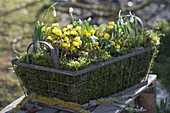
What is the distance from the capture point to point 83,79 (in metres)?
1.51

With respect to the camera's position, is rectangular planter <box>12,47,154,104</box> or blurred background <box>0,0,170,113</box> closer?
rectangular planter <box>12,47,154,104</box>

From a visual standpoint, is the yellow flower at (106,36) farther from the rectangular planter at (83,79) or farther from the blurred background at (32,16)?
the blurred background at (32,16)

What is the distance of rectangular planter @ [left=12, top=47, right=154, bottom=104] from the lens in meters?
1.50

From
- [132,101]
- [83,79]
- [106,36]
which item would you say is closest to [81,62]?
[83,79]

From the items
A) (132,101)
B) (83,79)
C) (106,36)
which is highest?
(106,36)

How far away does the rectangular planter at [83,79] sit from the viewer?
150 cm

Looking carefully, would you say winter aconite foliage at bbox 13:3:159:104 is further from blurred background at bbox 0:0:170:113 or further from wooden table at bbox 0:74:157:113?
blurred background at bbox 0:0:170:113

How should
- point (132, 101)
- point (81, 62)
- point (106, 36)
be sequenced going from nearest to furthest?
point (81, 62)
point (106, 36)
point (132, 101)

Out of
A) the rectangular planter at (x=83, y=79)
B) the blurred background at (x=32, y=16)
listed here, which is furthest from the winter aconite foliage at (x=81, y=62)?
the blurred background at (x=32, y=16)

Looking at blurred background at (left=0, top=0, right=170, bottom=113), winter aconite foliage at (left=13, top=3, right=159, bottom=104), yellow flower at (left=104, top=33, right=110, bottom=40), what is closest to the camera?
winter aconite foliage at (left=13, top=3, right=159, bottom=104)

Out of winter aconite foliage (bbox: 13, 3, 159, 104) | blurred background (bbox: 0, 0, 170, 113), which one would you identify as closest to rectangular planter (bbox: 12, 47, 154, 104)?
winter aconite foliage (bbox: 13, 3, 159, 104)

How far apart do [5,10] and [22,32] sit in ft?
1.48

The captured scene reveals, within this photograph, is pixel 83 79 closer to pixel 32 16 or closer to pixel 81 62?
pixel 81 62

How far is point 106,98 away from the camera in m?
1.60
